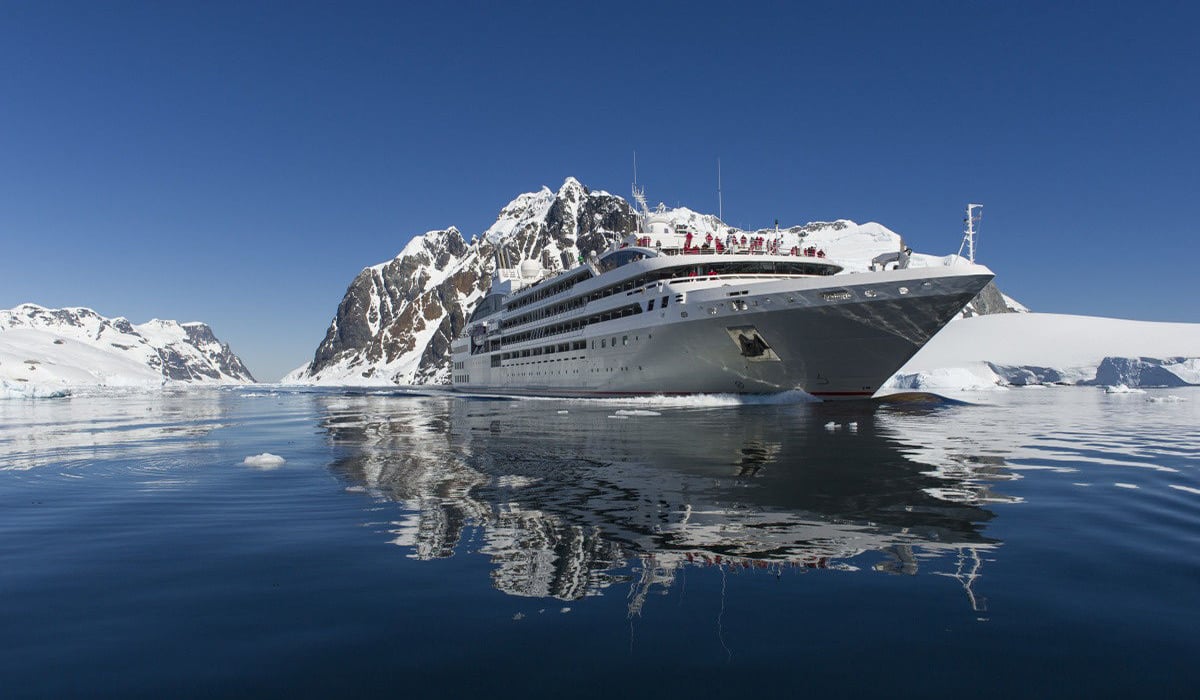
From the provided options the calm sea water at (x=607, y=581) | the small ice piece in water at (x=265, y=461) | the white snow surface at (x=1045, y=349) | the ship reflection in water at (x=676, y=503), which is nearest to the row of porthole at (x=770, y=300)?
the ship reflection in water at (x=676, y=503)

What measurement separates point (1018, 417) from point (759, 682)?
90.8 ft

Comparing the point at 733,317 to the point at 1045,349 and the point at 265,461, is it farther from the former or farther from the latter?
the point at 1045,349

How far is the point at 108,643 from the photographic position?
12.9 ft

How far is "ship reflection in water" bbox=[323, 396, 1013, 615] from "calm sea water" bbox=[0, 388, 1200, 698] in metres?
0.05

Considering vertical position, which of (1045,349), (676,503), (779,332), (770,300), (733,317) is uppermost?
(770,300)

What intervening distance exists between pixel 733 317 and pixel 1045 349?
310 feet

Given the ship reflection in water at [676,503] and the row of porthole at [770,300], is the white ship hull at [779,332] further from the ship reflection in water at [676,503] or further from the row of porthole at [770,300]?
the ship reflection in water at [676,503]

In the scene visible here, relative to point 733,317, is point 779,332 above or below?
below

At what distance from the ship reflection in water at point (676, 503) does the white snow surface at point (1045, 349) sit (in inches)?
2717

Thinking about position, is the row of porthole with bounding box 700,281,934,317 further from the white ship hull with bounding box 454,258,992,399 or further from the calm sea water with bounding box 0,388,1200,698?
the calm sea water with bounding box 0,388,1200,698

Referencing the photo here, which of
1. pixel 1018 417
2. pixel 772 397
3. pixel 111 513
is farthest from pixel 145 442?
pixel 1018 417

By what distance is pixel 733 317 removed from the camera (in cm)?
3241

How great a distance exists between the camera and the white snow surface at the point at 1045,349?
7725cm

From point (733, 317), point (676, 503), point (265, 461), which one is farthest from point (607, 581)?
point (733, 317)
